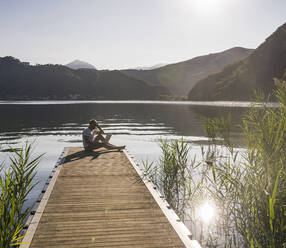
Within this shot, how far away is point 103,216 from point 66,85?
441 feet

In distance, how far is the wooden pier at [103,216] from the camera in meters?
4.05

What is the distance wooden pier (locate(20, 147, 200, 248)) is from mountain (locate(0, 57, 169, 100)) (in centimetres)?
12691

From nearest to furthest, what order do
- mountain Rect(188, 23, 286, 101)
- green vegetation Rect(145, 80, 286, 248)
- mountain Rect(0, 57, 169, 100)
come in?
1. green vegetation Rect(145, 80, 286, 248)
2. mountain Rect(188, 23, 286, 101)
3. mountain Rect(0, 57, 169, 100)

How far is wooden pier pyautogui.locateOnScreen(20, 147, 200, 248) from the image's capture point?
4055mm

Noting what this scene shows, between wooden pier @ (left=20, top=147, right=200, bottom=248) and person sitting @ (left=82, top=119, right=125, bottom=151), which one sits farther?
person sitting @ (left=82, top=119, right=125, bottom=151)

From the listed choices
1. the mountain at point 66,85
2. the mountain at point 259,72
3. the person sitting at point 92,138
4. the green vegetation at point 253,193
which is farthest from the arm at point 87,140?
the mountain at point 66,85

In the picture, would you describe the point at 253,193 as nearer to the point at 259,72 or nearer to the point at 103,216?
the point at 103,216

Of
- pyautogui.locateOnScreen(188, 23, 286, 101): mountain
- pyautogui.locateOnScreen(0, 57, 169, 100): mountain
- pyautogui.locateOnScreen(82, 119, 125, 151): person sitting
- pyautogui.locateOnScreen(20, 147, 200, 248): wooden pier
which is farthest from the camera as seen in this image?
pyautogui.locateOnScreen(0, 57, 169, 100): mountain

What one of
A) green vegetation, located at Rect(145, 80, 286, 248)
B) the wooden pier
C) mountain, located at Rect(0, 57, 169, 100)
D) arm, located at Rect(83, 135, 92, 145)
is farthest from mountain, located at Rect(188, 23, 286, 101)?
the wooden pier

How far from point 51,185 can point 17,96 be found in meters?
135

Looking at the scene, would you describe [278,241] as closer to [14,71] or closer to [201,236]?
[201,236]

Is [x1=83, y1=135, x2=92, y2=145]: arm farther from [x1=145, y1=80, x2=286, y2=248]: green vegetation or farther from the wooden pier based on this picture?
[x1=145, y1=80, x2=286, y2=248]: green vegetation

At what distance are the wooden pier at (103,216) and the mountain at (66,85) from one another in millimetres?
126914

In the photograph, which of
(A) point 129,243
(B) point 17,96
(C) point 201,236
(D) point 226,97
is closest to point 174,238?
(A) point 129,243
